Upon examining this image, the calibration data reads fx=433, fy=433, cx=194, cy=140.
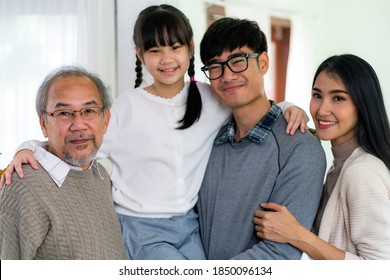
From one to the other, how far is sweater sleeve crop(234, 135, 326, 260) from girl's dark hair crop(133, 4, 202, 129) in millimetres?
379

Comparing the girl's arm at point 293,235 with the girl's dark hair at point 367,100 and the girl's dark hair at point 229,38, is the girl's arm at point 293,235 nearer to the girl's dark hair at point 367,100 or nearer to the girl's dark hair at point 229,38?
the girl's dark hair at point 367,100

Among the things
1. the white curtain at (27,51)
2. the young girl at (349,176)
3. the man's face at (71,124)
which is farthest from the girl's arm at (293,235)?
the white curtain at (27,51)

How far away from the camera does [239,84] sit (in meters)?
1.36

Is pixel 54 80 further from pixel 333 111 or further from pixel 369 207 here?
pixel 369 207

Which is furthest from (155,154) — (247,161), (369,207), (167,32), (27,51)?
(27,51)

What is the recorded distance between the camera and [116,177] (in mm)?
1460

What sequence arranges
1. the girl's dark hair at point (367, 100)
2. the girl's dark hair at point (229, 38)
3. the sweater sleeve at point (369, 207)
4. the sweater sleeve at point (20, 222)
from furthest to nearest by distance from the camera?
the girl's dark hair at point (229, 38), the girl's dark hair at point (367, 100), the sweater sleeve at point (369, 207), the sweater sleeve at point (20, 222)

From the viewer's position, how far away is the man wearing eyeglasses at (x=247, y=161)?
4.02 feet

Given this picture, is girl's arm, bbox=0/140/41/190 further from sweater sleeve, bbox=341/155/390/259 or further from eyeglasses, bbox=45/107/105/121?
sweater sleeve, bbox=341/155/390/259

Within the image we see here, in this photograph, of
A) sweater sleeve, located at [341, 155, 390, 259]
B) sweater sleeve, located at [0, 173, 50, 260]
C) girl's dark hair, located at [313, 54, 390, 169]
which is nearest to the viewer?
sweater sleeve, located at [0, 173, 50, 260]

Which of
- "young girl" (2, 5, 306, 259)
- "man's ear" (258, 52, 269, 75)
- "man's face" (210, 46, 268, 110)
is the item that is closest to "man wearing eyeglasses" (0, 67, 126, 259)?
"young girl" (2, 5, 306, 259)

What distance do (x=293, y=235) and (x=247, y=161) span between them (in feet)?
0.86

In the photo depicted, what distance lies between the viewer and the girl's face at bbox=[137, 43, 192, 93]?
1.46 meters

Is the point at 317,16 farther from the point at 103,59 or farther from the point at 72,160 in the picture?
the point at 72,160
